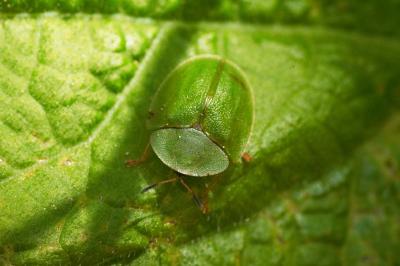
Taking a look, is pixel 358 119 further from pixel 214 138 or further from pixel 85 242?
pixel 85 242

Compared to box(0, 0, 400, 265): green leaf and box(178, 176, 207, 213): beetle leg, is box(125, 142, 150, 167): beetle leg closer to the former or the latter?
box(0, 0, 400, 265): green leaf

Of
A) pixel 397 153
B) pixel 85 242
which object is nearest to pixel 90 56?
pixel 85 242

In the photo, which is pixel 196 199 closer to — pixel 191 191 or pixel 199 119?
pixel 191 191

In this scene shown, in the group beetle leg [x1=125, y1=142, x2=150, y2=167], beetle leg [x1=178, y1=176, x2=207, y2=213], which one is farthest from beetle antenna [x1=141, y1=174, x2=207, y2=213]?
beetle leg [x1=125, y1=142, x2=150, y2=167]

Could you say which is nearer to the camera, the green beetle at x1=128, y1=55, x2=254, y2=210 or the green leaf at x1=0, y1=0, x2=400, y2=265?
the green leaf at x1=0, y1=0, x2=400, y2=265

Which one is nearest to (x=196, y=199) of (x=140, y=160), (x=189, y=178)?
(x=189, y=178)

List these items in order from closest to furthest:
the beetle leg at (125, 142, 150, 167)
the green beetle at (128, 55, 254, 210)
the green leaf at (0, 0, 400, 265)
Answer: the green leaf at (0, 0, 400, 265) → the beetle leg at (125, 142, 150, 167) → the green beetle at (128, 55, 254, 210)
